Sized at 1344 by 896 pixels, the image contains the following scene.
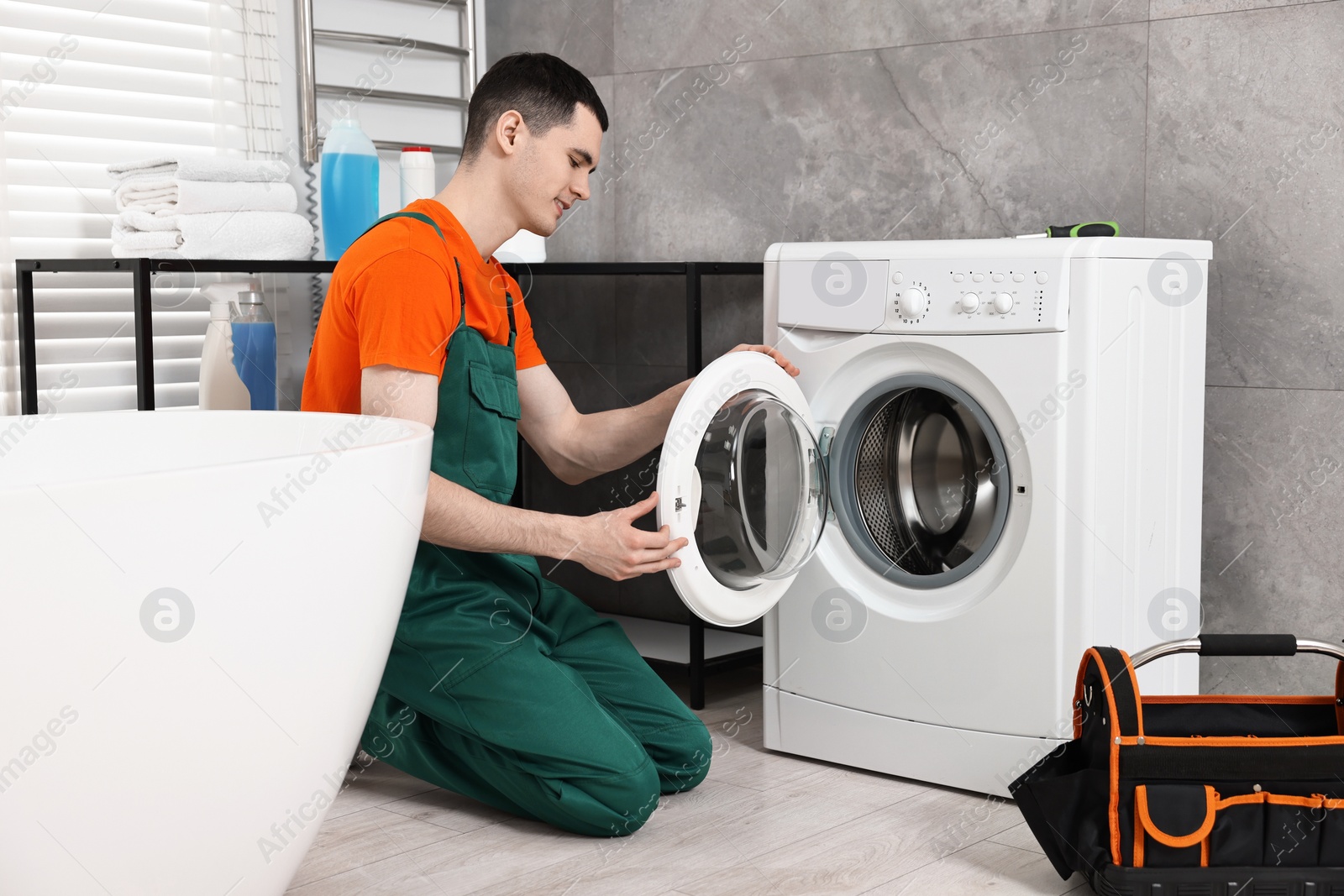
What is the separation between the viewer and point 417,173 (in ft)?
9.19


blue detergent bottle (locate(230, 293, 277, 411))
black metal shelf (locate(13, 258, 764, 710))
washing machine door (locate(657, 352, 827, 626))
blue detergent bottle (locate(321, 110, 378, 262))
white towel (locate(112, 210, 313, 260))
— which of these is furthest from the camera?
blue detergent bottle (locate(321, 110, 378, 262))

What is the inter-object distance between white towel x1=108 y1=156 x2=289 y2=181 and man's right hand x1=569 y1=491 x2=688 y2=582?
1.11 m

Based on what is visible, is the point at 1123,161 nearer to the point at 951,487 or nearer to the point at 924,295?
the point at 924,295

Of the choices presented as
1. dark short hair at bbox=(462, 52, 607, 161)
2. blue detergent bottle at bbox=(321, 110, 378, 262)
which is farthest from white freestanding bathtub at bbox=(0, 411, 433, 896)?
blue detergent bottle at bbox=(321, 110, 378, 262)

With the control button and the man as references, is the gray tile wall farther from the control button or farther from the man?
the man

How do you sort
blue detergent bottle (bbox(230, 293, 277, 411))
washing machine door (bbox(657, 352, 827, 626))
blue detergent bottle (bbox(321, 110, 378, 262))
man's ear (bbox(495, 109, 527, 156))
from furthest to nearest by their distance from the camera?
blue detergent bottle (bbox(321, 110, 378, 262)), blue detergent bottle (bbox(230, 293, 277, 411)), man's ear (bbox(495, 109, 527, 156)), washing machine door (bbox(657, 352, 827, 626))

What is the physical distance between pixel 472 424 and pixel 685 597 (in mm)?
421

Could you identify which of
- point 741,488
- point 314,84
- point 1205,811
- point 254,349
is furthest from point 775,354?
point 314,84

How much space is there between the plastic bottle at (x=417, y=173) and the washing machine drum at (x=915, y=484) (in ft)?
3.93

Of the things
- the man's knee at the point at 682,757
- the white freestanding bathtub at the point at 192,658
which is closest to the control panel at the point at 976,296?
the man's knee at the point at 682,757

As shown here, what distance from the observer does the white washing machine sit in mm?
1932

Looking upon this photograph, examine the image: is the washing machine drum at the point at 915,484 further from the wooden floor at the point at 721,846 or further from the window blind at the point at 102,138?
the window blind at the point at 102,138

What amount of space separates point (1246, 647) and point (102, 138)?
2.31 m

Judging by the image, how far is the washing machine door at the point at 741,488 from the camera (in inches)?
72.9
